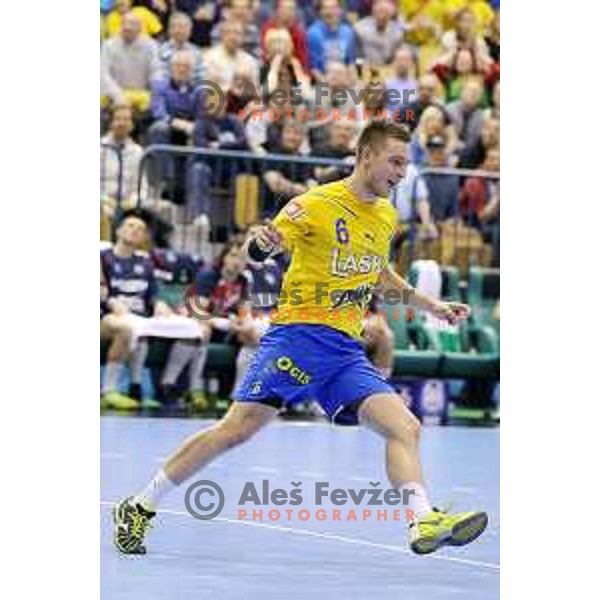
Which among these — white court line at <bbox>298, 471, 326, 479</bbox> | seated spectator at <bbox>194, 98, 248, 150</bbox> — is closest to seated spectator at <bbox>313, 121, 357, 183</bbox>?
seated spectator at <bbox>194, 98, 248, 150</bbox>

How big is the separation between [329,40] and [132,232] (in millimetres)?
4044

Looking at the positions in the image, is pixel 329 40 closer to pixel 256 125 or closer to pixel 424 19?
pixel 424 19

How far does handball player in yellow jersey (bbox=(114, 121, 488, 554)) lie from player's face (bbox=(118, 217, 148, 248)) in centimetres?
820

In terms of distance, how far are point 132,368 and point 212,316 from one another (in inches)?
33.7

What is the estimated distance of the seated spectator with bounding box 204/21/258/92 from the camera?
19.0 metres

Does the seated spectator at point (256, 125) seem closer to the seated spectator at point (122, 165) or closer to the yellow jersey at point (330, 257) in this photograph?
the seated spectator at point (122, 165)

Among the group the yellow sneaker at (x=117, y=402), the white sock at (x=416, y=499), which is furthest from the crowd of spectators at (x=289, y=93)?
the white sock at (x=416, y=499)

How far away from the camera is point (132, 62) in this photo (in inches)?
741

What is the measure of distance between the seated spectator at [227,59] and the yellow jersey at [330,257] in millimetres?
10032

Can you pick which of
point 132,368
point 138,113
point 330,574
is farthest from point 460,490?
point 138,113

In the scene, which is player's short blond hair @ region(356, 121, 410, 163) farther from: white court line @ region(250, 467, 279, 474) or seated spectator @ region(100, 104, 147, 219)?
seated spectator @ region(100, 104, 147, 219)

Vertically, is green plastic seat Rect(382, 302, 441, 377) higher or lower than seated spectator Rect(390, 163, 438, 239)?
lower

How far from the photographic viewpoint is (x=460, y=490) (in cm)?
1242
